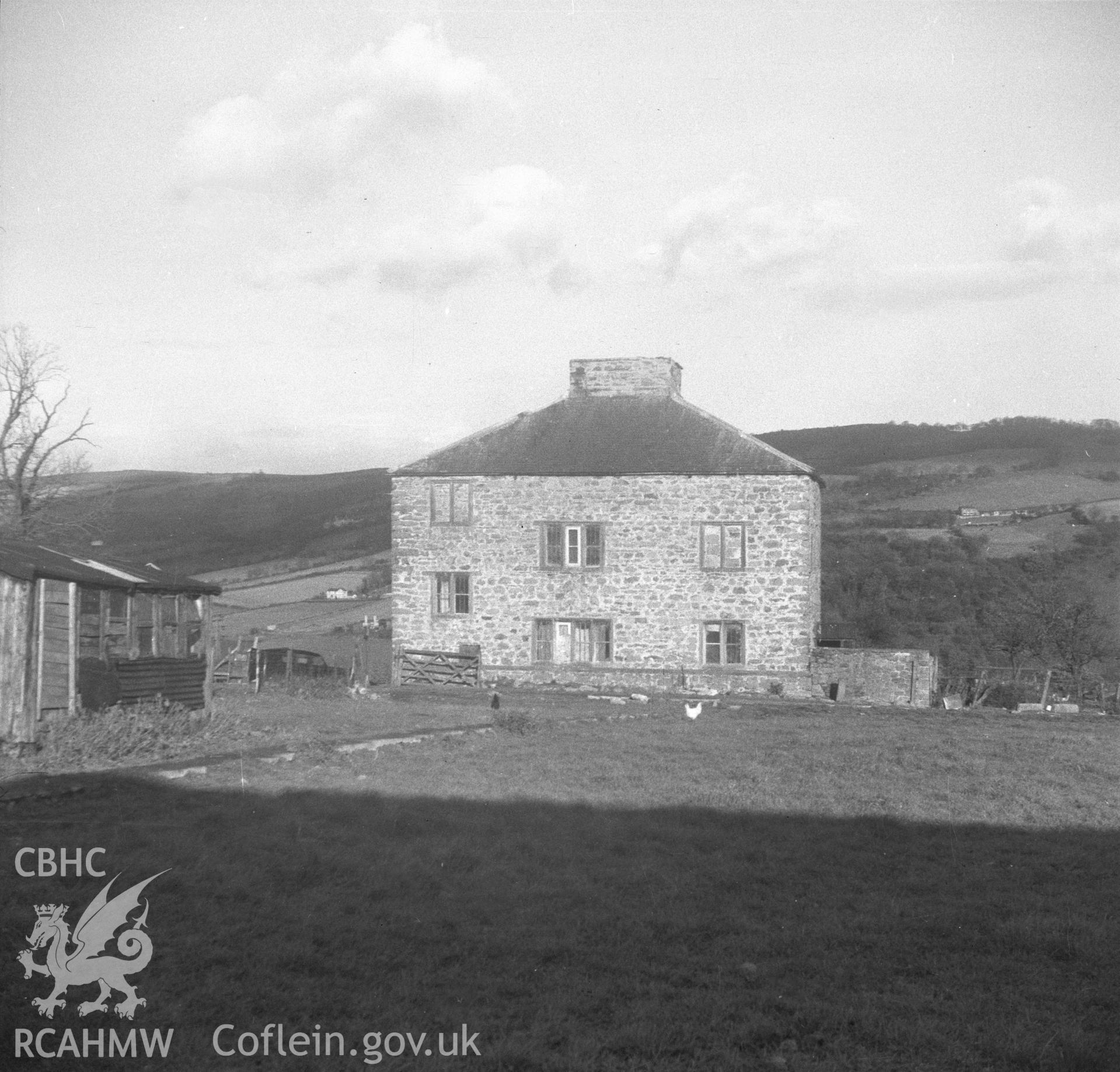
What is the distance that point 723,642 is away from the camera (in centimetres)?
3425

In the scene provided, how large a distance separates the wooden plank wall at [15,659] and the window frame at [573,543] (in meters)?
20.2

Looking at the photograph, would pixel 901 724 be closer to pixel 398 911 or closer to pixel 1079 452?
pixel 398 911

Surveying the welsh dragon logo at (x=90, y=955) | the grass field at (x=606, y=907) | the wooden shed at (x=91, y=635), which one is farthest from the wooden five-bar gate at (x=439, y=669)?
the welsh dragon logo at (x=90, y=955)

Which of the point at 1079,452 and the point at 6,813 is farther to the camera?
the point at 1079,452

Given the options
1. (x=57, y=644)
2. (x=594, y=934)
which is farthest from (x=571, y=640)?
(x=594, y=934)

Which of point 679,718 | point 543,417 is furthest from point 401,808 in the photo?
point 543,417

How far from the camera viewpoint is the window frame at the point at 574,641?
34.9 meters

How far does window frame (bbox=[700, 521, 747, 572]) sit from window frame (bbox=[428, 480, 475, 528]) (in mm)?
6838

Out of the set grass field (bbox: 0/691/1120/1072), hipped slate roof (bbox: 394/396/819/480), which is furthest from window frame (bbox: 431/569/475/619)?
grass field (bbox: 0/691/1120/1072)

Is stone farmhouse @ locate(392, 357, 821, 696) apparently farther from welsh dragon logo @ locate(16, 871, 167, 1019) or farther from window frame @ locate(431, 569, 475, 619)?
welsh dragon logo @ locate(16, 871, 167, 1019)

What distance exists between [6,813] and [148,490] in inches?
3767

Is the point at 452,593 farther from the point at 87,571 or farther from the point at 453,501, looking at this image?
the point at 87,571

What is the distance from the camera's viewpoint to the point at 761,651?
33.9m

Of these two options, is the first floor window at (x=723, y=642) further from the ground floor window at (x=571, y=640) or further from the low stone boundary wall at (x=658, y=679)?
the ground floor window at (x=571, y=640)
